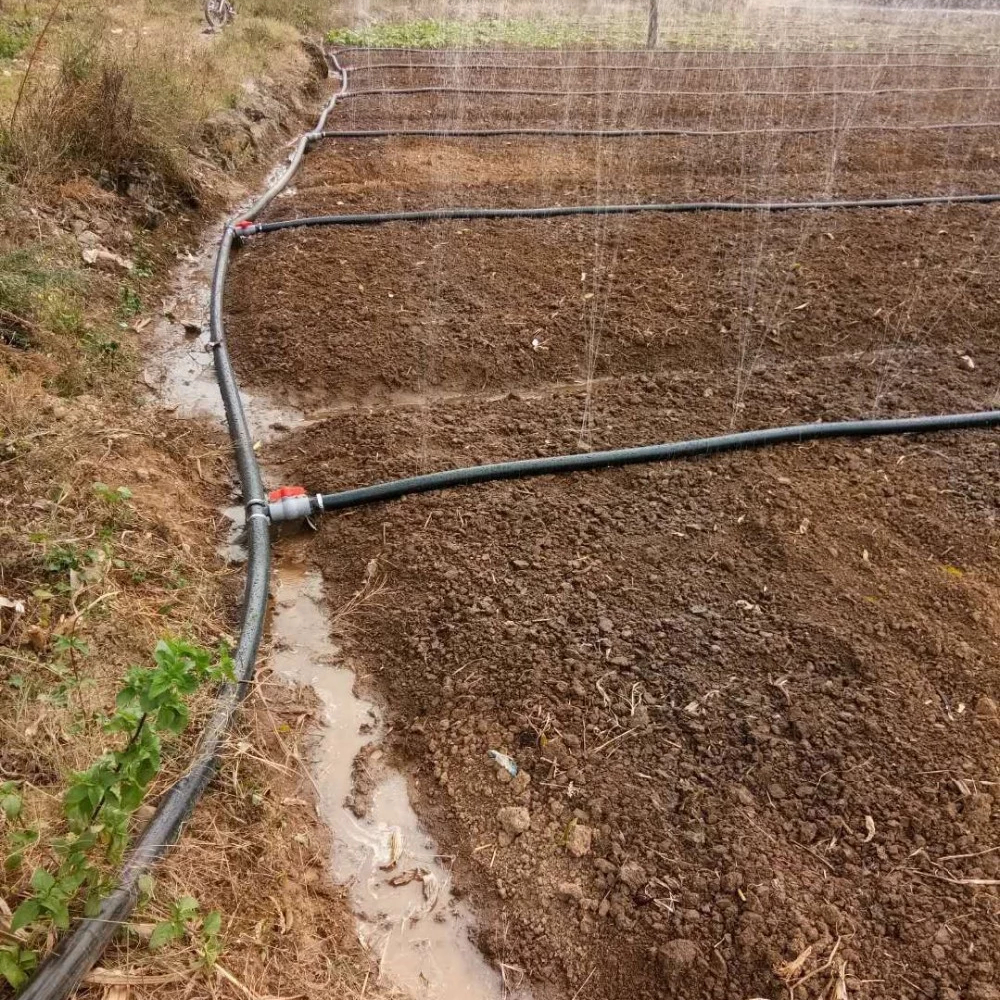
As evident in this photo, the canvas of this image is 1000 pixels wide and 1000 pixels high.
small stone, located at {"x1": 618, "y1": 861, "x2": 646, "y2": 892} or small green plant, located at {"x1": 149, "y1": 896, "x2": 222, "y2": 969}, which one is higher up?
small green plant, located at {"x1": 149, "y1": 896, "x2": 222, "y2": 969}

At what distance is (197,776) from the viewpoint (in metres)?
1.90

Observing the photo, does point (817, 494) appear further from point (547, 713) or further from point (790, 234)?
point (790, 234)

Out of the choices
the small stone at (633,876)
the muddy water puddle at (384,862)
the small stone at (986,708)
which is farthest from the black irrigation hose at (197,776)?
the small stone at (986,708)

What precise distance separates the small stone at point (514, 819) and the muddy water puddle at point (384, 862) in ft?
0.62

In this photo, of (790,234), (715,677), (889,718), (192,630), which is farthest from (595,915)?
(790,234)

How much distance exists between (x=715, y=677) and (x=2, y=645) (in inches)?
82.1

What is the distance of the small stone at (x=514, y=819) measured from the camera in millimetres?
1997

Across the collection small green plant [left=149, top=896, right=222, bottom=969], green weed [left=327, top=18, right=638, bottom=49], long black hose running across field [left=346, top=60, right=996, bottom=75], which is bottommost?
small green plant [left=149, top=896, right=222, bottom=969]

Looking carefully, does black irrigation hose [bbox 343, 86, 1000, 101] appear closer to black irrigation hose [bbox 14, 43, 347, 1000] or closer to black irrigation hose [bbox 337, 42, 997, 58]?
black irrigation hose [bbox 337, 42, 997, 58]

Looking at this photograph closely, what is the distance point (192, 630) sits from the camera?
2436mm

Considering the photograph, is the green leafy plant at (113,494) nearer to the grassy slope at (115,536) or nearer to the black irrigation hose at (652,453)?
the grassy slope at (115,536)

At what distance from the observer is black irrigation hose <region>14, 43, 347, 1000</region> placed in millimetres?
1461

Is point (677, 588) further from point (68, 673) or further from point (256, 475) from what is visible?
point (68, 673)

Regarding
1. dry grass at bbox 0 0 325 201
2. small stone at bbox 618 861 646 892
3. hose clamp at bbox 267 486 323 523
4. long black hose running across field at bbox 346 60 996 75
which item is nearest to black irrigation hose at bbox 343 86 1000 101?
long black hose running across field at bbox 346 60 996 75
